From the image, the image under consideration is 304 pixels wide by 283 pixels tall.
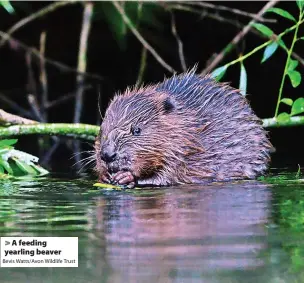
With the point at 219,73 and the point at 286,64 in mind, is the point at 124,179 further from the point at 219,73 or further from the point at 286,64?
the point at 286,64

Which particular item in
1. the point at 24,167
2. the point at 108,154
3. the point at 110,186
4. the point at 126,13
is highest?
the point at 126,13

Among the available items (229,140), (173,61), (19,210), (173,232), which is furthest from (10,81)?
(173,232)

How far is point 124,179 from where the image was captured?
441 centimetres

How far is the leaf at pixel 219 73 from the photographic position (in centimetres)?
512

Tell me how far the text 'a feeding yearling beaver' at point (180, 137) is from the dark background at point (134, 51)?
2290mm

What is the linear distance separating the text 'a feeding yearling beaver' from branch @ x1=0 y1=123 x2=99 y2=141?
503mm

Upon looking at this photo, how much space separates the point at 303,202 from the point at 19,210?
113 cm

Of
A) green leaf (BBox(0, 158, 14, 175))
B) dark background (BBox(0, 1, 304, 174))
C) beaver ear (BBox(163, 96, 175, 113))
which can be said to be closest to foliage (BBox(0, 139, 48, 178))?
green leaf (BBox(0, 158, 14, 175))

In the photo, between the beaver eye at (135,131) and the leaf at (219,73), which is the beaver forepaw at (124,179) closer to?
the beaver eye at (135,131)

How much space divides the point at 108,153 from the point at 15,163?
838 mm

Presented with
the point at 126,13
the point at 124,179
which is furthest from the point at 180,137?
the point at 126,13

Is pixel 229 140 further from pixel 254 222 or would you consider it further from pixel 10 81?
pixel 10 81

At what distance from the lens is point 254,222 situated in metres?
3.20

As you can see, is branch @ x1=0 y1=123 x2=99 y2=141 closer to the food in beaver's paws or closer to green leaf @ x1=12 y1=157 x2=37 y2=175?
green leaf @ x1=12 y1=157 x2=37 y2=175
